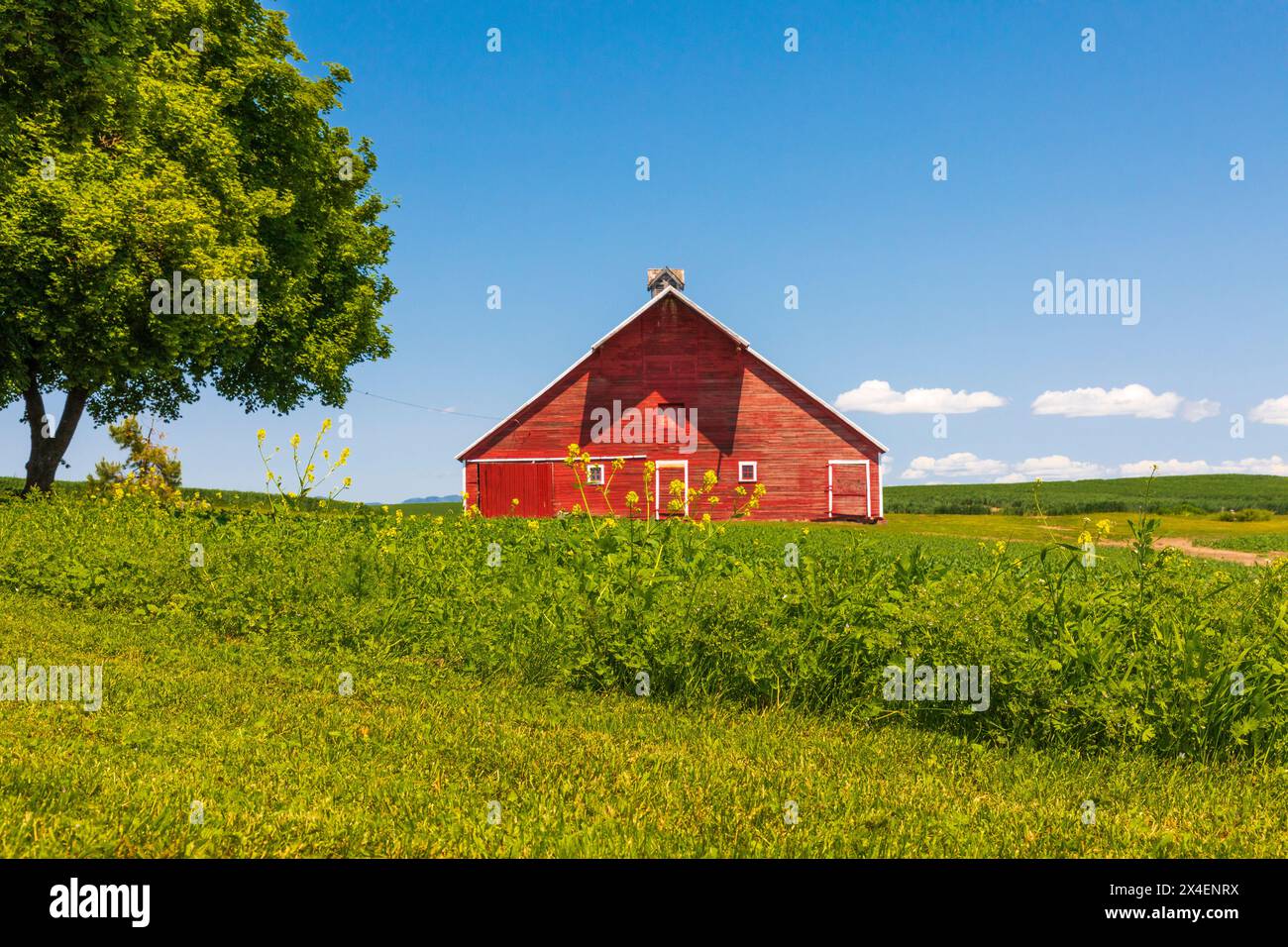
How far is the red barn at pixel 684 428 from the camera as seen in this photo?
34.6 metres

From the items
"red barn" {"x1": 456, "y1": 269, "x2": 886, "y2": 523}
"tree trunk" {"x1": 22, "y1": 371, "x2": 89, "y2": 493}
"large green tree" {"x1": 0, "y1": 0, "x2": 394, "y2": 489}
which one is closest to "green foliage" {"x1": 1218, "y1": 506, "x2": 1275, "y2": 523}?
"red barn" {"x1": 456, "y1": 269, "x2": 886, "y2": 523}

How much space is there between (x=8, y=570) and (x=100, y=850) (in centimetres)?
1063

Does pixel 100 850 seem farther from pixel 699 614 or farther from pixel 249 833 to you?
pixel 699 614

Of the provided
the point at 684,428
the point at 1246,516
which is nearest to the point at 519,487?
the point at 684,428

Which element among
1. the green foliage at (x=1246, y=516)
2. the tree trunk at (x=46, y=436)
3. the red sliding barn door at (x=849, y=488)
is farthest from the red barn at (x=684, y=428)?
the green foliage at (x=1246, y=516)

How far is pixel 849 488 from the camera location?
34656 millimetres

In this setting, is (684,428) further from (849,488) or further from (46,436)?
(46,436)

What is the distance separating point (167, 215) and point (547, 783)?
21555mm

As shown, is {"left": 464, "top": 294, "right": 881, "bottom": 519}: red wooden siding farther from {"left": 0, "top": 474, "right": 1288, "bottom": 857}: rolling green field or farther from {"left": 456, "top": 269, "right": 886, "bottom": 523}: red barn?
{"left": 0, "top": 474, "right": 1288, "bottom": 857}: rolling green field

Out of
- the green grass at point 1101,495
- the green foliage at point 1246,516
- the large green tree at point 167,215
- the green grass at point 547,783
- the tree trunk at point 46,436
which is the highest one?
the large green tree at point 167,215

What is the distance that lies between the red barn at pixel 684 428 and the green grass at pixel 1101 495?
20.0 m

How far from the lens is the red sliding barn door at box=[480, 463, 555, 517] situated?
34.8 meters

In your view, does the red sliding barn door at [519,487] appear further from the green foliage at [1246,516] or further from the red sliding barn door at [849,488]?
the green foliage at [1246,516]

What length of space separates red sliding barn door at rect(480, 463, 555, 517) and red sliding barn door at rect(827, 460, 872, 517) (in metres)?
10.6
